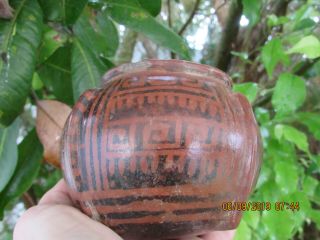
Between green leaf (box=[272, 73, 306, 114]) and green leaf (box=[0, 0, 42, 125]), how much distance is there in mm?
640

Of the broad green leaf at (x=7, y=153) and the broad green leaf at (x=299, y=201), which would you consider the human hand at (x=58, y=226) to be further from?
the broad green leaf at (x=299, y=201)

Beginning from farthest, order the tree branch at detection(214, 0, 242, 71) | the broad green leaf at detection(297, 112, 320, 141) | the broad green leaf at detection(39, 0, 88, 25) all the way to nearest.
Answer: the tree branch at detection(214, 0, 242, 71) → the broad green leaf at detection(297, 112, 320, 141) → the broad green leaf at detection(39, 0, 88, 25)

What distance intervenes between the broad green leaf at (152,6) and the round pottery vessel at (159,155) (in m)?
0.35

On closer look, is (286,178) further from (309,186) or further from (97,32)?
(97,32)

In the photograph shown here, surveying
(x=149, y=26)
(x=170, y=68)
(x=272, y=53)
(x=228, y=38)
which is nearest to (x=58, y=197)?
(x=170, y=68)

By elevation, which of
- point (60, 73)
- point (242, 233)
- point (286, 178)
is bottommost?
point (242, 233)

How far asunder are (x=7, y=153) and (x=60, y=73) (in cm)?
25

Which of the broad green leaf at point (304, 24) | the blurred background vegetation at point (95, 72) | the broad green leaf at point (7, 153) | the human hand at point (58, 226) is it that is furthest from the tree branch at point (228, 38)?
the human hand at point (58, 226)

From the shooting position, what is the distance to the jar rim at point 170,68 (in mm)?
651

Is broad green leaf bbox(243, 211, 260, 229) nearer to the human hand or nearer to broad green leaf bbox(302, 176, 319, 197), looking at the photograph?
broad green leaf bbox(302, 176, 319, 197)

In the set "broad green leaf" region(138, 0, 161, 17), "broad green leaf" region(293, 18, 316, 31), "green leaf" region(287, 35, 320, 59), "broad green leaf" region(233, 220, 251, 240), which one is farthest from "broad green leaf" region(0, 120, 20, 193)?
"broad green leaf" region(293, 18, 316, 31)

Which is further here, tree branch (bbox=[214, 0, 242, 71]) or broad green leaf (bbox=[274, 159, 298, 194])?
tree branch (bbox=[214, 0, 242, 71])

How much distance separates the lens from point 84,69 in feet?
3.01

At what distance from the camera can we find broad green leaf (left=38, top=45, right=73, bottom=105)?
1.04 metres
